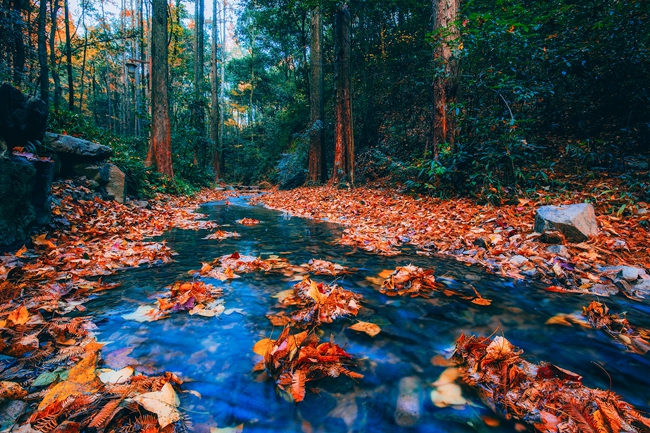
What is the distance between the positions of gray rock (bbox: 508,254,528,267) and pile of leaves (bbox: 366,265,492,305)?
89cm

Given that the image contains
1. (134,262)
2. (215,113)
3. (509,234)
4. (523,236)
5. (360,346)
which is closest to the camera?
(360,346)

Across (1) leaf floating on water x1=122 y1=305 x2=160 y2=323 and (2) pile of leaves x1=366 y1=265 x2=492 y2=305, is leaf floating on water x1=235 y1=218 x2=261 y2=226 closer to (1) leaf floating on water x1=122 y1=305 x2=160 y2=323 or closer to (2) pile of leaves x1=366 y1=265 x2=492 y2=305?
(2) pile of leaves x1=366 y1=265 x2=492 y2=305

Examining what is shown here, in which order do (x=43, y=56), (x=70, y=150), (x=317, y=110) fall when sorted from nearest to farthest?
(x=70, y=150) → (x=43, y=56) → (x=317, y=110)

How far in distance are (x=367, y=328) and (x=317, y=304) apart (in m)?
0.39

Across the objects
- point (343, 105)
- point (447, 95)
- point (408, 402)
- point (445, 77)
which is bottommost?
point (408, 402)

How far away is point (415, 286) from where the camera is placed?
2609mm

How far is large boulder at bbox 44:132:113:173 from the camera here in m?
5.64

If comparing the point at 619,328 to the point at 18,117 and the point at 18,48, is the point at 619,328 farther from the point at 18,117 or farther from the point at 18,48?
the point at 18,48

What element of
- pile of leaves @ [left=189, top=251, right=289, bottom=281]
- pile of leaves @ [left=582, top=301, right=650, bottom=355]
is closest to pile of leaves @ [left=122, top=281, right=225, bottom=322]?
pile of leaves @ [left=189, top=251, right=289, bottom=281]

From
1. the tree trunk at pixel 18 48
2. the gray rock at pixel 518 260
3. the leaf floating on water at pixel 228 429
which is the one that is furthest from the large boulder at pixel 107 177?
the gray rock at pixel 518 260

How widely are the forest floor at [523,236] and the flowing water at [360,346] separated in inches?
14.7

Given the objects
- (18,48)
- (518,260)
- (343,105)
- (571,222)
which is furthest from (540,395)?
(18,48)

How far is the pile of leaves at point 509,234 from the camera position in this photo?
3.00 meters

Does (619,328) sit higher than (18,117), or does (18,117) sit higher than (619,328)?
(18,117)
